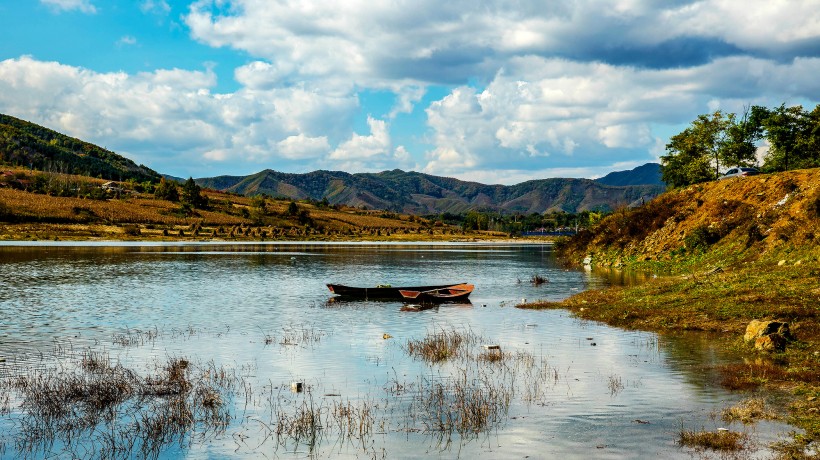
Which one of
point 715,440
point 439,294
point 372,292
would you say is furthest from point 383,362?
point 372,292

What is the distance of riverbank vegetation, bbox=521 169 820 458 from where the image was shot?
2058cm

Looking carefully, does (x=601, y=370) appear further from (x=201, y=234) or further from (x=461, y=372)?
(x=201, y=234)

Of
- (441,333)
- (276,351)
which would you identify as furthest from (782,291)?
(276,351)

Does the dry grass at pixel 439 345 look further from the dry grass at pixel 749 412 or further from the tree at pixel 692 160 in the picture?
the tree at pixel 692 160

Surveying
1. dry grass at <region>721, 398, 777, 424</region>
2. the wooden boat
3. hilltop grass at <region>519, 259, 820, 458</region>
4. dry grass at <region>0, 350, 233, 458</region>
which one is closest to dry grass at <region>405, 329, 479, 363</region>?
dry grass at <region>0, 350, 233, 458</region>

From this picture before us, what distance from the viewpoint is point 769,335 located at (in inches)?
942

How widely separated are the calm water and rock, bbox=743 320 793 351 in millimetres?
1671

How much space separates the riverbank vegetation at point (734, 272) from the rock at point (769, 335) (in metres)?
0.28

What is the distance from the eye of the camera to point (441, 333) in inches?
1249

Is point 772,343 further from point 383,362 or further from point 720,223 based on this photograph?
point 720,223

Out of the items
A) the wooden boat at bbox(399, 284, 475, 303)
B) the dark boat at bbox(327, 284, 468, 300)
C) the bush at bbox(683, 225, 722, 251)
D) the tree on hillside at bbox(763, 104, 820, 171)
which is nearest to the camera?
the wooden boat at bbox(399, 284, 475, 303)

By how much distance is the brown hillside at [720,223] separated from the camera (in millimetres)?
49375

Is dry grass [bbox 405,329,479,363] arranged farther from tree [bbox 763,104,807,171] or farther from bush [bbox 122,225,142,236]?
bush [bbox 122,225,142,236]

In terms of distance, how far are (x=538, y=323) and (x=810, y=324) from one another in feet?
43.4
